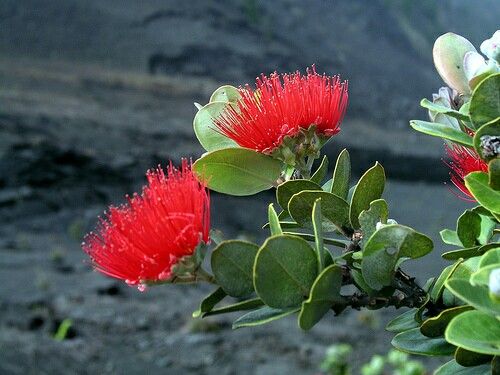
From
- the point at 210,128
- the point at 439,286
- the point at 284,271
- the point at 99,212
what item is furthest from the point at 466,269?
the point at 99,212

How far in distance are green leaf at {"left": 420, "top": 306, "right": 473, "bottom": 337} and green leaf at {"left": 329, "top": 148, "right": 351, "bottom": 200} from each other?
14cm

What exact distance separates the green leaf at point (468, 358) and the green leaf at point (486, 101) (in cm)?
16

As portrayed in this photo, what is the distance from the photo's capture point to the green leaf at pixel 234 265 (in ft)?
1.56

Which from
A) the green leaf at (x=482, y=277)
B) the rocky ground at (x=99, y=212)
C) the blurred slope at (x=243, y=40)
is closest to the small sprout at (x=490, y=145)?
the green leaf at (x=482, y=277)

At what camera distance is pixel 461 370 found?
0.51 metres

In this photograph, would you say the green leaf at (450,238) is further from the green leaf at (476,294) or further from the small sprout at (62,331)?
the small sprout at (62,331)

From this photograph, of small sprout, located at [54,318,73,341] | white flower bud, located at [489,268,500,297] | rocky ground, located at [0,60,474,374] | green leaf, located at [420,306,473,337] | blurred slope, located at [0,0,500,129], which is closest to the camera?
white flower bud, located at [489,268,500,297]

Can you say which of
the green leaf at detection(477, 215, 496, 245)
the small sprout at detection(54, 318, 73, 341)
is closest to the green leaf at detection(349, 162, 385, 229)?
the green leaf at detection(477, 215, 496, 245)

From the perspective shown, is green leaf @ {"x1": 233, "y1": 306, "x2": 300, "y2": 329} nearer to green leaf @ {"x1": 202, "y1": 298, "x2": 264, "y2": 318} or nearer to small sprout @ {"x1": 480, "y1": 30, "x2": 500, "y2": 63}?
green leaf @ {"x1": 202, "y1": 298, "x2": 264, "y2": 318}

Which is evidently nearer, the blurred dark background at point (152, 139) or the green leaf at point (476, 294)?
the green leaf at point (476, 294)

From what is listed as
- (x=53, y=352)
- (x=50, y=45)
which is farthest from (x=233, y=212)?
(x=50, y=45)

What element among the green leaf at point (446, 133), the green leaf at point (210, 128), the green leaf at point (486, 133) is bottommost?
the green leaf at point (210, 128)

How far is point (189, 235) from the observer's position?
0.50 meters

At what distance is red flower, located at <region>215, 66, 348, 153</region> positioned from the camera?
0.57 metres
